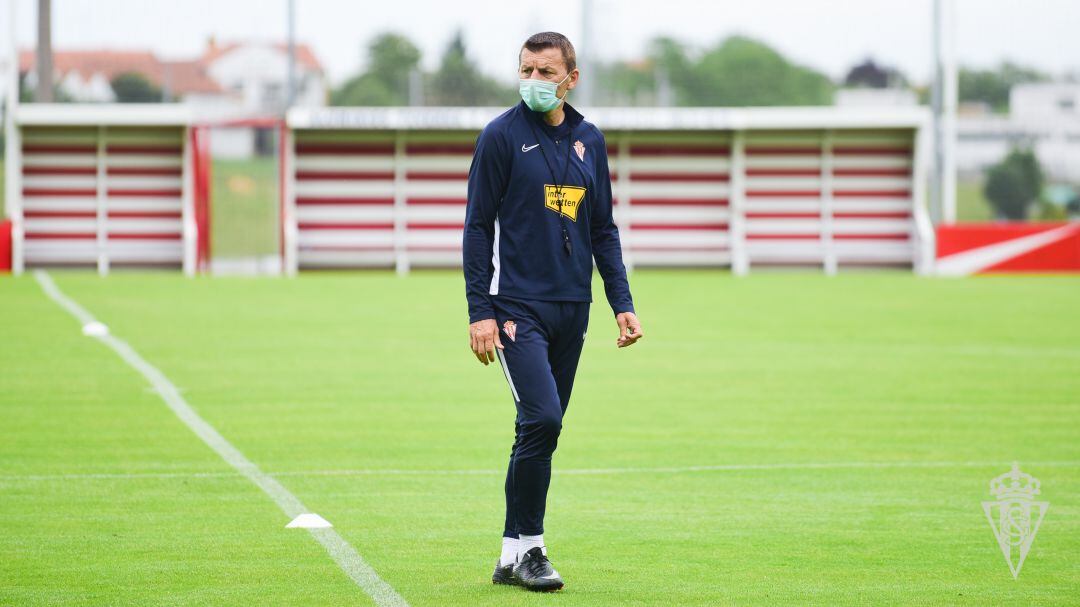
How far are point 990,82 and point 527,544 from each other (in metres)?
96.8

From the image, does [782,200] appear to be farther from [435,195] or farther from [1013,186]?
[1013,186]

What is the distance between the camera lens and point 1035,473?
9547 millimetres

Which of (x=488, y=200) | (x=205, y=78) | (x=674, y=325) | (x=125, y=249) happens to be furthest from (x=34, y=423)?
(x=205, y=78)

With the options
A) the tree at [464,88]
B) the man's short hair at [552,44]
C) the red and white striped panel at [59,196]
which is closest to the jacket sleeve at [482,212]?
the man's short hair at [552,44]

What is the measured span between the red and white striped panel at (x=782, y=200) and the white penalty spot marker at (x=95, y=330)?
55.8 feet

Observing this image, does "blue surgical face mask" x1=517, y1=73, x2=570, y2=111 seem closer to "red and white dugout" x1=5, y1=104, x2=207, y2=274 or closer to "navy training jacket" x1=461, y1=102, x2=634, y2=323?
"navy training jacket" x1=461, y1=102, x2=634, y2=323

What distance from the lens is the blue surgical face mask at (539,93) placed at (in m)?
6.33

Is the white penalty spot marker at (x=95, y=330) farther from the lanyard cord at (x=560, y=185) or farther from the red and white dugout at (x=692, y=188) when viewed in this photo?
the red and white dugout at (x=692, y=188)

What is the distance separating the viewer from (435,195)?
31.4 metres

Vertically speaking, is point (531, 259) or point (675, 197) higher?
point (675, 197)

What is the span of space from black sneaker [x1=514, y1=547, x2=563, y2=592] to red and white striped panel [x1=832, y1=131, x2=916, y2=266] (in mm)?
26342

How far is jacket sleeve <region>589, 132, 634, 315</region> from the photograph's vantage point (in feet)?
22.1

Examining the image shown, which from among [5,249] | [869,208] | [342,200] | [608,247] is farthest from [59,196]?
[608,247]

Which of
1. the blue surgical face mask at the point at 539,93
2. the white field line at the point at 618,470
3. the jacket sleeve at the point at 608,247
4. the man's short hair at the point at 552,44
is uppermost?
the man's short hair at the point at 552,44
